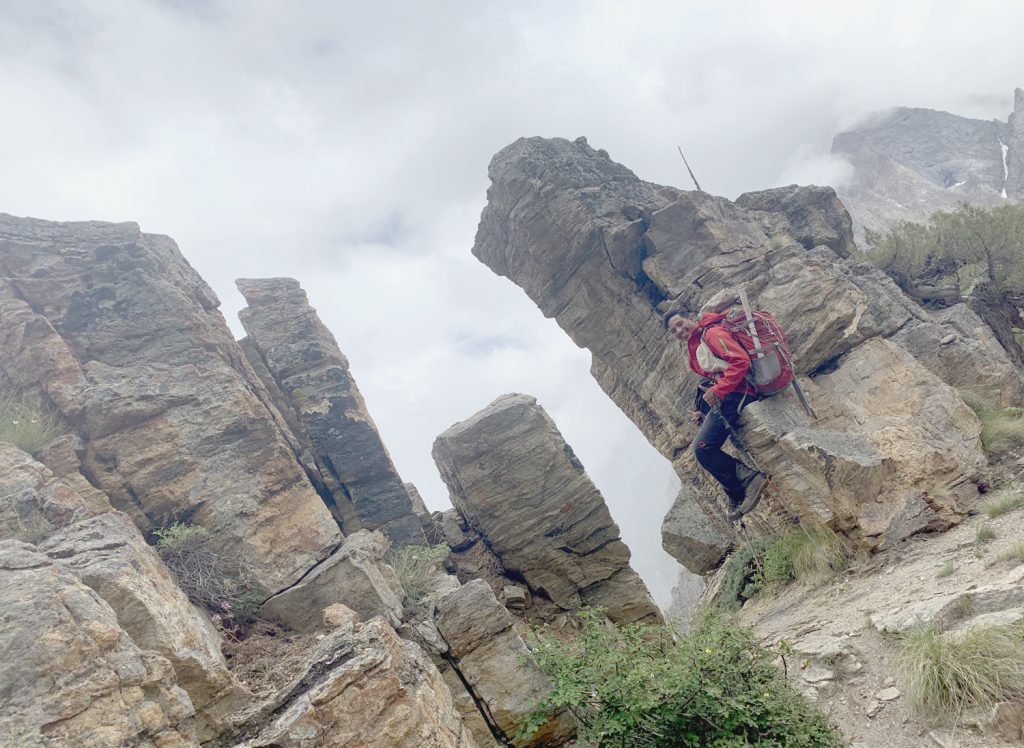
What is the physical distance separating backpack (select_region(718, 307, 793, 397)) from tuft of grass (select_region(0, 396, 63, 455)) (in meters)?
13.8

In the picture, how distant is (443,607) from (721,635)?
13.5ft

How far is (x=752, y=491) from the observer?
12.7m

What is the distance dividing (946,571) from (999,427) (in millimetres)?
5782

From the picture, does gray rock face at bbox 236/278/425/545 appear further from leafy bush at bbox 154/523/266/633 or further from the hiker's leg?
the hiker's leg

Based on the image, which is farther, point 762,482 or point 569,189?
point 569,189

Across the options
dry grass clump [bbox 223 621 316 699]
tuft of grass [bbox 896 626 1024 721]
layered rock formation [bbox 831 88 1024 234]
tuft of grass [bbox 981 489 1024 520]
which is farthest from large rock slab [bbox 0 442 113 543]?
layered rock formation [bbox 831 88 1024 234]

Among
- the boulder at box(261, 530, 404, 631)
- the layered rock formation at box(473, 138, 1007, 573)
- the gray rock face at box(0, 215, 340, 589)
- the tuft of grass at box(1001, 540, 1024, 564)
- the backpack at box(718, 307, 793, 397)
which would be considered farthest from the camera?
the backpack at box(718, 307, 793, 397)

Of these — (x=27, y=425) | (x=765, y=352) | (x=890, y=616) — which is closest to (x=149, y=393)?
(x=27, y=425)

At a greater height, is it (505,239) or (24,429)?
(505,239)

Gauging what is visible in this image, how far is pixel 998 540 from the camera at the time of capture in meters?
7.58

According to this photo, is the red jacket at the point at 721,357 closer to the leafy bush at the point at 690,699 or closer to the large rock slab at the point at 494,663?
the leafy bush at the point at 690,699

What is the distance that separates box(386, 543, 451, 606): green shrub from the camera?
10539 mm

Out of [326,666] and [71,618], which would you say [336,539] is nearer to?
[326,666]

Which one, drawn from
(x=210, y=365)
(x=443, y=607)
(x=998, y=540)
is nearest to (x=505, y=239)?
(x=210, y=365)
